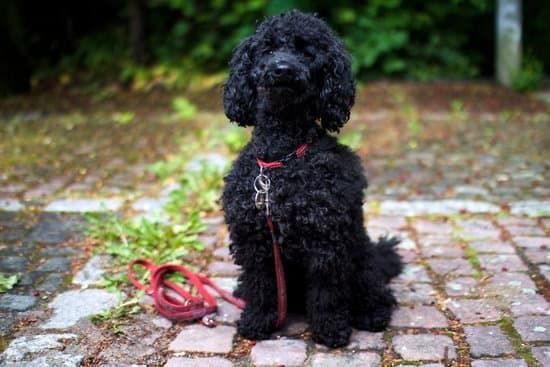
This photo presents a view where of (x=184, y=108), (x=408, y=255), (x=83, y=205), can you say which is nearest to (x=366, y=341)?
(x=408, y=255)

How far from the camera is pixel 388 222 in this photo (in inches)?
178

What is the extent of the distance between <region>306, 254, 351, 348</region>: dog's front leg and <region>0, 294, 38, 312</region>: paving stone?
56.5 inches

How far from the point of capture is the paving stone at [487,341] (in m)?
2.81

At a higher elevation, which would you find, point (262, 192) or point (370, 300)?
point (262, 192)

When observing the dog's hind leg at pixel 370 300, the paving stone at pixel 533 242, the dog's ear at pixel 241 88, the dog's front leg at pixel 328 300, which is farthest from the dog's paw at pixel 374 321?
the paving stone at pixel 533 242

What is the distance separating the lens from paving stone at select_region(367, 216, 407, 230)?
446 centimetres

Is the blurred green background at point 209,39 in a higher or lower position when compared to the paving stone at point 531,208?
higher

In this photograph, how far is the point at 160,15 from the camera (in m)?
11.1

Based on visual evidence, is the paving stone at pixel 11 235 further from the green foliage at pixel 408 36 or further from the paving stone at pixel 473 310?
the green foliage at pixel 408 36

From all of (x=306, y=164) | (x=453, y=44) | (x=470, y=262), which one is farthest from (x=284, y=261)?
(x=453, y=44)

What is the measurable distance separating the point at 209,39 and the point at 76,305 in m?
7.60

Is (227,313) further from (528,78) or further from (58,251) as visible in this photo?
(528,78)

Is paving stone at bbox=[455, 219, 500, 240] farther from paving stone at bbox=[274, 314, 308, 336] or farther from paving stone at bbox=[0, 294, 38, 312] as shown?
paving stone at bbox=[0, 294, 38, 312]

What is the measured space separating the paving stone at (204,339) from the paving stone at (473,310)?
110cm
